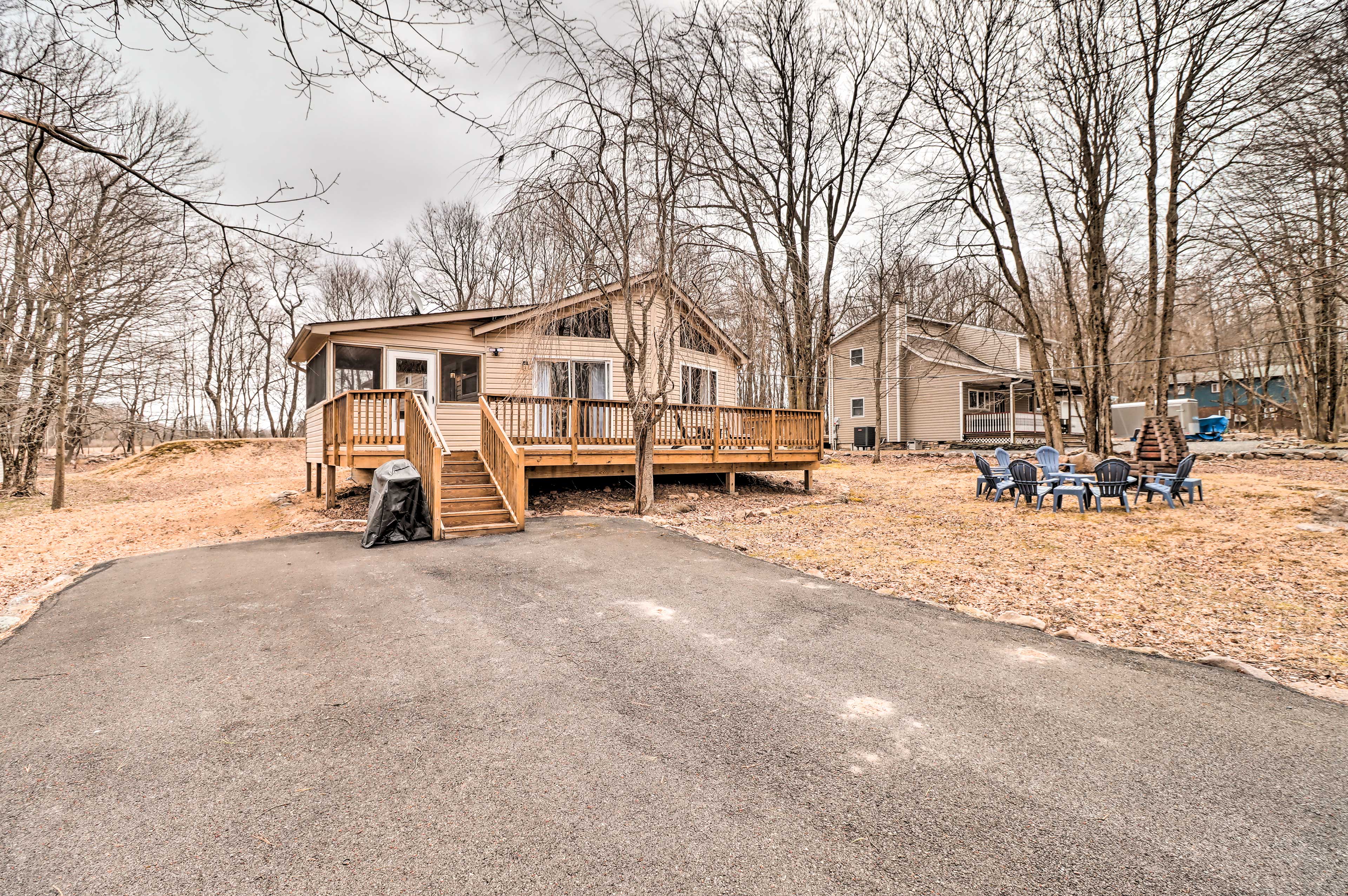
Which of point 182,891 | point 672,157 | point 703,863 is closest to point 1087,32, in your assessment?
point 672,157

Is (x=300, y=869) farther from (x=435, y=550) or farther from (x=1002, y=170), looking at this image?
(x=1002, y=170)

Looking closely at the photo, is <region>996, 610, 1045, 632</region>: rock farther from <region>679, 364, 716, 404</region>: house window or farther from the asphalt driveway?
<region>679, 364, 716, 404</region>: house window

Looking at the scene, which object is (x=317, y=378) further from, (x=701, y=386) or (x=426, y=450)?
(x=701, y=386)

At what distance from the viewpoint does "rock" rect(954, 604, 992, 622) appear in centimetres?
469

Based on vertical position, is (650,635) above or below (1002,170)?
below

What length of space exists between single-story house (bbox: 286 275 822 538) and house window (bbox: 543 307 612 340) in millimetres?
46

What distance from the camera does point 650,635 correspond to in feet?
14.1

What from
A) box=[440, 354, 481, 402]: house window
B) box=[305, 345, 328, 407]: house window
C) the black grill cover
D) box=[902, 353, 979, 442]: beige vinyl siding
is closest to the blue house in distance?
box=[902, 353, 979, 442]: beige vinyl siding

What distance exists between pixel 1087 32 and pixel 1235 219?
800 centimetres

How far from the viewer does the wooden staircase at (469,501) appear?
27.2 ft

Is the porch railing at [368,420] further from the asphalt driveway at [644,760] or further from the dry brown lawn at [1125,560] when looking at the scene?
the asphalt driveway at [644,760]

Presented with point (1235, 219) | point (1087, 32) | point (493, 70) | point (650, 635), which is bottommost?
point (650, 635)

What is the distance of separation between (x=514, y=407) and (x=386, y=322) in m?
3.61

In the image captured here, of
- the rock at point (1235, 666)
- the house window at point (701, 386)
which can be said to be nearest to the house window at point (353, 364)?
the house window at point (701, 386)
